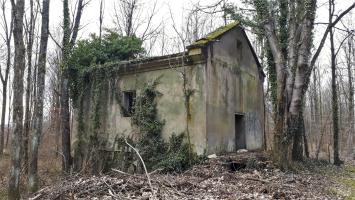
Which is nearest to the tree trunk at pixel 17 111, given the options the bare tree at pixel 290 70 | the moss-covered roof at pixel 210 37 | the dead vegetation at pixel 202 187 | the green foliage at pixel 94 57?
the dead vegetation at pixel 202 187

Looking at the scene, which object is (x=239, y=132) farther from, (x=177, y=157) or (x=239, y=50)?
(x=177, y=157)

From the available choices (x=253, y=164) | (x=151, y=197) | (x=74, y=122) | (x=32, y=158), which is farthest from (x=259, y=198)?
(x=74, y=122)

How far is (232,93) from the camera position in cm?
1524

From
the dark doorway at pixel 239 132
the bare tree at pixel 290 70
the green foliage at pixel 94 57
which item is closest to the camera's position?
the bare tree at pixel 290 70

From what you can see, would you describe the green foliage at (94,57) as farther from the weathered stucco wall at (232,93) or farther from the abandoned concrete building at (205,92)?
the weathered stucco wall at (232,93)

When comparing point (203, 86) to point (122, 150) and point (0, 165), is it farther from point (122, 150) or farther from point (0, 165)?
point (0, 165)

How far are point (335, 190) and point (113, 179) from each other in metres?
6.53

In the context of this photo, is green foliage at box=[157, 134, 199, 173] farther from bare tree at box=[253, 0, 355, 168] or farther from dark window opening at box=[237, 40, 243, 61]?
dark window opening at box=[237, 40, 243, 61]

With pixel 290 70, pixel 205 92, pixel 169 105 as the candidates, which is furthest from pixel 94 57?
pixel 290 70

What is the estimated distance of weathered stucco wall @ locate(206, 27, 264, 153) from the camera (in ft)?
44.7

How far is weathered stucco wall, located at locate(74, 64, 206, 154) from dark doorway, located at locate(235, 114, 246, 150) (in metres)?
3.49

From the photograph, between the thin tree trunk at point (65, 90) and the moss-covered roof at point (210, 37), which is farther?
the thin tree trunk at point (65, 90)

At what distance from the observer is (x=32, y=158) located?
12.2 meters

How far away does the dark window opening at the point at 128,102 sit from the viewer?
51.4 ft
